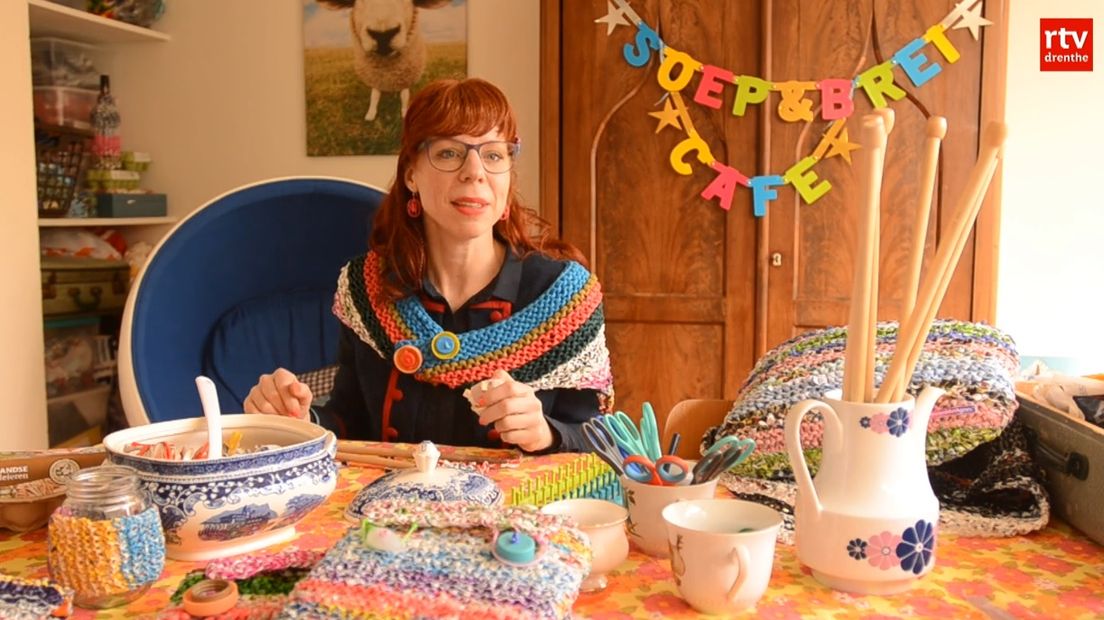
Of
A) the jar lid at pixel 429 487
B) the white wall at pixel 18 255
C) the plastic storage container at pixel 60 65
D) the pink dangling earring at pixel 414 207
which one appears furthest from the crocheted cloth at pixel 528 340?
the plastic storage container at pixel 60 65

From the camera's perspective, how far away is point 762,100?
9.23 ft

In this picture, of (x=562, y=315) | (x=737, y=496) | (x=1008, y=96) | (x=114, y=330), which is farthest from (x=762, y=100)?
(x=114, y=330)

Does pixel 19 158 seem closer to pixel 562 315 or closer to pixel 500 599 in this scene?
pixel 562 315

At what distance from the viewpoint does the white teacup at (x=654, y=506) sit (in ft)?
3.14

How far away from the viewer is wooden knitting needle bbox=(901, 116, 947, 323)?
82 centimetres

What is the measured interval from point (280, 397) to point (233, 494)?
1.41 feet

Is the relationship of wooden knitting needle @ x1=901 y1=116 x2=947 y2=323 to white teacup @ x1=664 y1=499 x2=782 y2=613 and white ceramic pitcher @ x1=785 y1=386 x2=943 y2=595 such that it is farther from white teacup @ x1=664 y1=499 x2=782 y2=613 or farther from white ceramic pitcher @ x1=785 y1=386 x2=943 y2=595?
white teacup @ x1=664 y1=499 x2=782 y2=613

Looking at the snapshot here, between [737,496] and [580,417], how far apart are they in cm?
53

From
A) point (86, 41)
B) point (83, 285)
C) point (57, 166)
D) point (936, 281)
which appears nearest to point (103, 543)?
point (936, 281)

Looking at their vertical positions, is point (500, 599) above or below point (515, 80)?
below

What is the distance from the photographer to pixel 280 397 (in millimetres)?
1362

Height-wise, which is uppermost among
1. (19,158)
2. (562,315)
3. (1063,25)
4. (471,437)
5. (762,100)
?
(1063,25)

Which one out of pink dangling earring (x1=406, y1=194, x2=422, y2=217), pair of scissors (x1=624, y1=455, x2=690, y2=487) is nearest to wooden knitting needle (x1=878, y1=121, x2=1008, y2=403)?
pair of scissors (x1=624, y1=455, x2=690, y2=487)

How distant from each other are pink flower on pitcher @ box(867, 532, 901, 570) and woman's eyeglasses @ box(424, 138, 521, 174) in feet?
3.09
